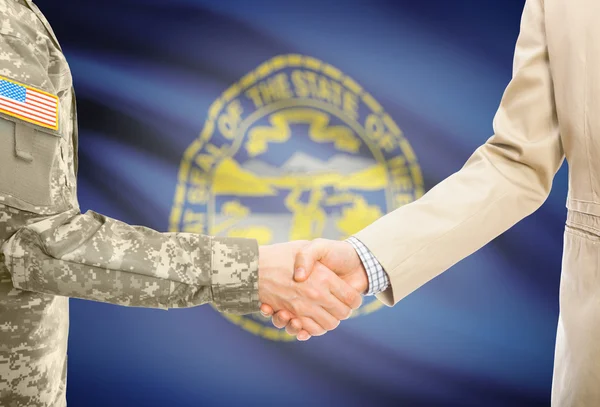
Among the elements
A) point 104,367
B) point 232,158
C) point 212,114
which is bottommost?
point 104,367

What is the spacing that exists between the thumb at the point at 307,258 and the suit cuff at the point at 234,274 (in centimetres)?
16

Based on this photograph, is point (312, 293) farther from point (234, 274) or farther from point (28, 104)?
point (28, 104)

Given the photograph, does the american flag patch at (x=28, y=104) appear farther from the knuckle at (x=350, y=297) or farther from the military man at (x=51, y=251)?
the knuckle at (x=350, y=297)

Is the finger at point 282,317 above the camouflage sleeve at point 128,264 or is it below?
below

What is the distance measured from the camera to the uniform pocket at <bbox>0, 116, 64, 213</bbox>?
96cm

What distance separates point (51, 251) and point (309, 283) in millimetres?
561

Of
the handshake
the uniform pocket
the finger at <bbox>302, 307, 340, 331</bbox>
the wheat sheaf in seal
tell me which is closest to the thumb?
the handshake

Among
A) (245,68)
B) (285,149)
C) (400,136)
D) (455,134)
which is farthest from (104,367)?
(455,134)

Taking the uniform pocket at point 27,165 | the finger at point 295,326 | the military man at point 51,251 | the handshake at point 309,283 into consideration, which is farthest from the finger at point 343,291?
the uniform pocket at point 27,165

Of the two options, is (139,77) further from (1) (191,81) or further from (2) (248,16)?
(2) (248,16)

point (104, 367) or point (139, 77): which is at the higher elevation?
point (139, 77)

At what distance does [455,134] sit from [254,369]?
3.98ft

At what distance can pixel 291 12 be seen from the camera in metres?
2.37

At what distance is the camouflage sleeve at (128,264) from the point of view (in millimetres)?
1020
